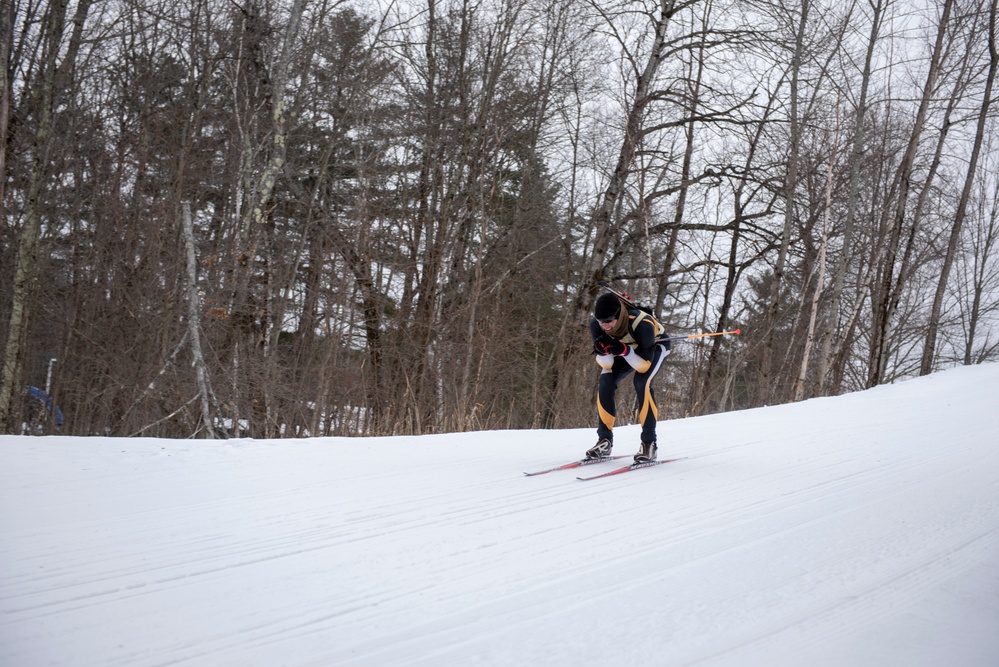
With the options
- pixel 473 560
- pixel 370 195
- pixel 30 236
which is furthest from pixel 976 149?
pixel 30 236

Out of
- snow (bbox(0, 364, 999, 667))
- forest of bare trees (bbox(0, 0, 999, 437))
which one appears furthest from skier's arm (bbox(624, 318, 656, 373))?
forest of bare trees (bbox(0, 0, 999, 437))

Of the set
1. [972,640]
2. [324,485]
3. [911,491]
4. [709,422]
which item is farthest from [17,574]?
[709,422]

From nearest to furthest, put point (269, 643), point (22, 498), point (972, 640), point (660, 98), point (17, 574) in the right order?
point (269, 643)
point (972, 640)
point (17, 574)
point (22, 498)
point (660, 98)

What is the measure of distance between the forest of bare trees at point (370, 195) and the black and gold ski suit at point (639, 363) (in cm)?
455

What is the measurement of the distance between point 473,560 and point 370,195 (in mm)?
11872

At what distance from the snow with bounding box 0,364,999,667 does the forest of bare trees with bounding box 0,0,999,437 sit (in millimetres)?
5636

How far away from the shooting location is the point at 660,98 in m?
13.9

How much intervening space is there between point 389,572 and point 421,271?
11616 millimetres

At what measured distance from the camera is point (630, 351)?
5926 millimetres

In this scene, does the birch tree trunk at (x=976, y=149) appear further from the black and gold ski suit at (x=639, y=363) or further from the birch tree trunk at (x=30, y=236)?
the birch tree trunk at (x=30, y=236)

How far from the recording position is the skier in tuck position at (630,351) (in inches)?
230

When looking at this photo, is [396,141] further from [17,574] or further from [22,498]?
[17,574]

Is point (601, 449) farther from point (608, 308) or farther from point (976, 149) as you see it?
point (976, 149)

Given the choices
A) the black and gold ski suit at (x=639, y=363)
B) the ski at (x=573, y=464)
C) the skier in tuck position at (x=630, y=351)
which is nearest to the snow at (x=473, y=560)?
the ski at (x=573, y=464)
